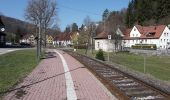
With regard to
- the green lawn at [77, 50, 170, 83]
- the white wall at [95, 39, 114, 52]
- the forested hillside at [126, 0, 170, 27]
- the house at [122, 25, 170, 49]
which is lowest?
the green lawn at [77, 50, 170, 83]

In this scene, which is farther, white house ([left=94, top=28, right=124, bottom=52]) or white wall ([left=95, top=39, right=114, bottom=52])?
white wall ([left=95, top=39, right=114, bottom=52])

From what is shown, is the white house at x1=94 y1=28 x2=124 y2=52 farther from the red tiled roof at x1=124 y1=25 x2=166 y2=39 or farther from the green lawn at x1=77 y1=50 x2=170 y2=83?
the green lawn at x1=77 y1=50 x2=170 y2=83

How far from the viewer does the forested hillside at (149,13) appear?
433 feet

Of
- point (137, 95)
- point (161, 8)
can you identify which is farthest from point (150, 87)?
point (161, 8)

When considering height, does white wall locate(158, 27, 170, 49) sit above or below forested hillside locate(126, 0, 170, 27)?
below

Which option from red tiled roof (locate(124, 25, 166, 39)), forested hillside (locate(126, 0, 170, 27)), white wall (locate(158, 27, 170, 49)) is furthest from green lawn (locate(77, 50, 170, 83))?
forested hillside (locate(126, 0, 170, 27))

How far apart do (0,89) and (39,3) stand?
234ft

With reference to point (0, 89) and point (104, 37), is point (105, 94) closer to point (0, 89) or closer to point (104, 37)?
point (0, 89)

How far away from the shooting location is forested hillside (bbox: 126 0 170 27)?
132m

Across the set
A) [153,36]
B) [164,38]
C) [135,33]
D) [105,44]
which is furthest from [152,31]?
[105,44]

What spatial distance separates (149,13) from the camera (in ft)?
443

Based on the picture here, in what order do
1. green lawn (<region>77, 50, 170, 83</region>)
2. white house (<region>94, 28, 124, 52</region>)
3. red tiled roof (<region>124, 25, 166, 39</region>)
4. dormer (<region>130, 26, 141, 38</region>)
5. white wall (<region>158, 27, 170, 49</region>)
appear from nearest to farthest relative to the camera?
green lawn (<region>77, 50, 170, 83</region>) → white house (<region>94, 28, 124, 52</region>) → red tiled roof (<region>124, 25, 166, 39</region>) → white wall (<region>158, 27, 170, 49</region>) → dormer (<region>130, 26, 141, 38</region>)

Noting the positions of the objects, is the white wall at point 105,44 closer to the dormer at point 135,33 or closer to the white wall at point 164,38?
the white wall at point 164,38

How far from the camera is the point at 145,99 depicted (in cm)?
1155
